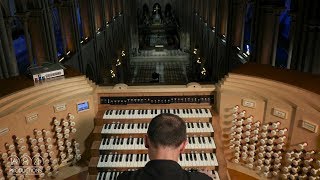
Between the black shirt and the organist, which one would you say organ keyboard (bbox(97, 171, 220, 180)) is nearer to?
the organist

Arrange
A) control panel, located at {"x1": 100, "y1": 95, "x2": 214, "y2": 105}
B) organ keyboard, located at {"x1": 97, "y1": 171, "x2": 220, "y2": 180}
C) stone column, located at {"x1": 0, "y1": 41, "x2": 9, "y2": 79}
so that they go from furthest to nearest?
stone column, located at {"x1": 0, "y1": 41, "x2": 9, "y2": 79}
control panel, located at {"x1": 100, "y1": 95, "x2": 214, "y2": 105}
organ keyboard, located at {"x1": 97, "y1": 171, "x2": 220, "y2": 180}

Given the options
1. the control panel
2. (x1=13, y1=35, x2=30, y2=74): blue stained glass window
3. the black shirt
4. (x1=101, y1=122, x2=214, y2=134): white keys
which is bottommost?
(x1=13, y1=35, x2=30, y2=74): blue stained glass window

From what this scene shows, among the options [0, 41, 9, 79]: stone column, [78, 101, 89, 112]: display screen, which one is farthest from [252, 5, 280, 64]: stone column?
[0, 41, 9, 79]: stone column

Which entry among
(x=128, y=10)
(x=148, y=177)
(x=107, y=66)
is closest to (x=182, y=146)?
(x=148, y=177)

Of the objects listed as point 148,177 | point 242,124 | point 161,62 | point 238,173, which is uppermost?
point 148,177

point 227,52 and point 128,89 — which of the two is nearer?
point 128,89

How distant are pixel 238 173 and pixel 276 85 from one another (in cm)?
201

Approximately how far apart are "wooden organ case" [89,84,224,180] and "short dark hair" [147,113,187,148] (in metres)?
2.89

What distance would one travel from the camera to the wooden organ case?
230 inches

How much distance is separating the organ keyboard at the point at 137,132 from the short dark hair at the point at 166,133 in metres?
2.89

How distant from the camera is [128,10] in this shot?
40.1 metres

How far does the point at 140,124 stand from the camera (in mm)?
6406

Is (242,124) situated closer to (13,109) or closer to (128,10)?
(13,109)

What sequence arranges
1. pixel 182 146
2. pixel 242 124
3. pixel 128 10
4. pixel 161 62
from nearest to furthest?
pixel 182 146 < pixel 242 124 < pixel 161 62 < pixel 128 10
